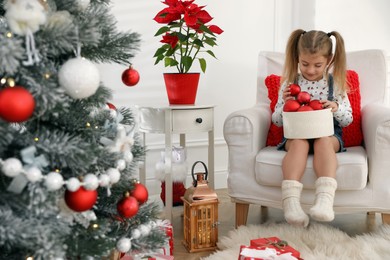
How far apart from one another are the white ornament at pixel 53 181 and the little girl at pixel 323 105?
113cm

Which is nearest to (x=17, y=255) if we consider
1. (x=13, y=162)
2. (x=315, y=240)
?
(x=13, y=162)

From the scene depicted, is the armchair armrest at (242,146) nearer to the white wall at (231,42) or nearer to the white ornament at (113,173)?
the white wall at (231,42)

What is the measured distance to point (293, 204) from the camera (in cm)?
185

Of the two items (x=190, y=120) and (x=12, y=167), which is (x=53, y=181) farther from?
(x=190, y=120)

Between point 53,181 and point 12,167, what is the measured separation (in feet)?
0.27

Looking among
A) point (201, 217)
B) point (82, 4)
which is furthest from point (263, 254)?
point (82, 4)

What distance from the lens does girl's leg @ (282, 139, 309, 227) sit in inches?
71.8

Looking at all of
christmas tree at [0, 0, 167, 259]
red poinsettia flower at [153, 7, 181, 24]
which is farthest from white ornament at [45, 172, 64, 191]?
red poinsettia flower at [153, 7, 181, 24]

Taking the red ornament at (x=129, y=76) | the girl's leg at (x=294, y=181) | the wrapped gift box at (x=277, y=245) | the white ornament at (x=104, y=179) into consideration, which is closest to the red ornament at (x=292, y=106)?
the girl's leg at (x=294, y=181)

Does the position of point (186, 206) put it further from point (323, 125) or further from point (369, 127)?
point (369, 127)

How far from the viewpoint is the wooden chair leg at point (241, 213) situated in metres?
2.14

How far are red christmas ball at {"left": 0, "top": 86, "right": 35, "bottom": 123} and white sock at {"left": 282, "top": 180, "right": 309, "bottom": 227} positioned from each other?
125cm

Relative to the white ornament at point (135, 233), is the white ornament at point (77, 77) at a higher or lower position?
higher

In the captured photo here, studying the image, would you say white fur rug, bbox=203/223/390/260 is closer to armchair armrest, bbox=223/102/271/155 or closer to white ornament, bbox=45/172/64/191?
armchair armrest, bbox=223/102/271/155
